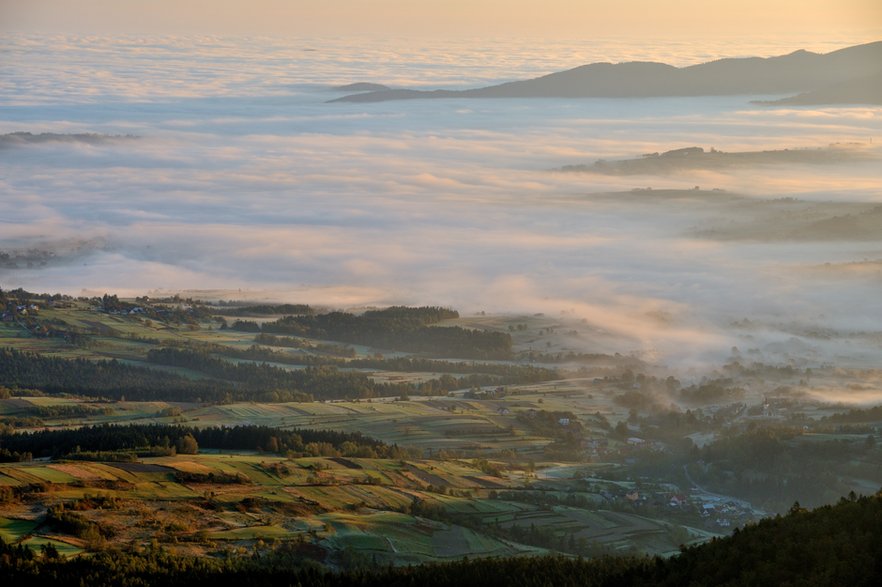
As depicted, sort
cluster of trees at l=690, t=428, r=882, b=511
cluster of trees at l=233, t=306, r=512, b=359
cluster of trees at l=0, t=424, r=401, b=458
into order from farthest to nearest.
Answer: cluster of trees at l=233, t=306, r=512, b=359, cluster of trees at l=0, t=424, r=401, b=458, cluster of trees at l=690, t=428, r=882, b=511

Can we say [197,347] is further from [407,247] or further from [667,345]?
[407,247]

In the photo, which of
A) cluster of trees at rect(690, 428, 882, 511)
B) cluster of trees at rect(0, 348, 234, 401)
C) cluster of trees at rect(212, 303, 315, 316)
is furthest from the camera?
cluster of trees at rect(212, 303, 315, 316)

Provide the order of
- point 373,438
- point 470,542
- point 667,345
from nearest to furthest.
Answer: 1. point 470,542
2. point 373,438
3. point 667,345

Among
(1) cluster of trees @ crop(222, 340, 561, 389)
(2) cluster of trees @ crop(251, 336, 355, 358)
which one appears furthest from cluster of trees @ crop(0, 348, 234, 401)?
(2) cluster of trees @ crop(251, 336, 355, 358)

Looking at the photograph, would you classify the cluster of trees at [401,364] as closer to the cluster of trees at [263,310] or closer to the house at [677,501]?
the cluster of trees at [263,310]

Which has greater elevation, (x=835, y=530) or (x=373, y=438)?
(x=835, y=530)

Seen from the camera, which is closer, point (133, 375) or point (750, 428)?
point (750, 428)

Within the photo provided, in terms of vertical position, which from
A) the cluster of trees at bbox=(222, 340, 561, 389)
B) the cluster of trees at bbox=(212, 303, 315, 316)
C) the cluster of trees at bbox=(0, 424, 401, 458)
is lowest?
the cluster of trees at bbox=(222, 340, 561, 389)

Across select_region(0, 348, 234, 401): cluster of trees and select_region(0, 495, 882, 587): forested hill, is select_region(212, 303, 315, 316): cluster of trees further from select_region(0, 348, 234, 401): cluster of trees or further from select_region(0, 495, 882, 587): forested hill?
select_region(0, 495, 882, 587): forested hill

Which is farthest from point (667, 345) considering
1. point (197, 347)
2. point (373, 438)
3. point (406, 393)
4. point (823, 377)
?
point (373, 438)
